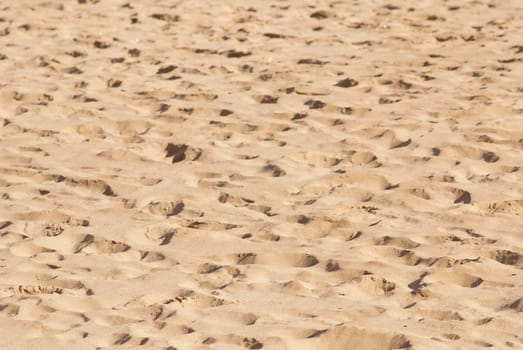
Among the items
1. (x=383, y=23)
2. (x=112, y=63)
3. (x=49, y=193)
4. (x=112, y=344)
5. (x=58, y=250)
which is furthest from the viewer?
(x=383, y=23)

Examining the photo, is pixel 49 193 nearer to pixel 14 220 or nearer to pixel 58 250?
pixel 14 220

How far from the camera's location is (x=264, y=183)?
19.5 feet

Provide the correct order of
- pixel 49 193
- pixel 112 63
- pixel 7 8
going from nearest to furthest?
pixel 49 193
pixel 112 63
pixel 7 8

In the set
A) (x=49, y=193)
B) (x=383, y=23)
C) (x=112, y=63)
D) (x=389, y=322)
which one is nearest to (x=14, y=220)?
(x=49, y=193)

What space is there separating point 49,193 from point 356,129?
6.59 ft

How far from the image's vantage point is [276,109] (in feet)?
24.0

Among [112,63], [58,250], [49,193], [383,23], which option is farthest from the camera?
[383,23]

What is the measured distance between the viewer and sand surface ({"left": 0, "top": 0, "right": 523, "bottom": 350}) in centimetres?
441

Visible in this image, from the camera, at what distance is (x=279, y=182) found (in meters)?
5.96

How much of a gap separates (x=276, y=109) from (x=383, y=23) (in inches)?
106

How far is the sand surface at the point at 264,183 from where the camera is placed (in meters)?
4.41

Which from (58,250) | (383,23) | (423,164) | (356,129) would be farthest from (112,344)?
(383,23)

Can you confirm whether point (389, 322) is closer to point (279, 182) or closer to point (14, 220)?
point (279, 182)

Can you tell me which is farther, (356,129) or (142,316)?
(356,129)
